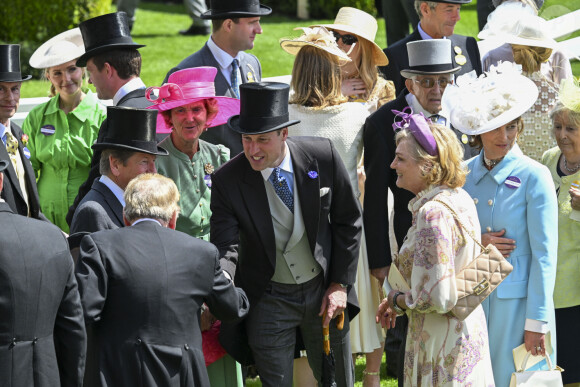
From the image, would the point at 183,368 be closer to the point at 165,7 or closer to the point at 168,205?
the point at 168,205

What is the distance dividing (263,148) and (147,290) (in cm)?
114

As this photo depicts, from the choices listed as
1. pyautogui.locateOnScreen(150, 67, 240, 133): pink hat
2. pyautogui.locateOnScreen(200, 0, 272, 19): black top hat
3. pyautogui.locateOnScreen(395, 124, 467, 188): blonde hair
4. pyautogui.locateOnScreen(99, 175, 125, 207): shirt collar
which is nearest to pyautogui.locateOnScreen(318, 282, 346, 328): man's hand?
pyautogui.locateOnScreen(395, 124, 467, 188): blonde hair

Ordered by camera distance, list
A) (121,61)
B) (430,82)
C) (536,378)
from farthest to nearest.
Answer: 1. (121,61)
2. (430,82)
3. (536,378)

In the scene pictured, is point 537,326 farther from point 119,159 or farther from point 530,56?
point 530,56

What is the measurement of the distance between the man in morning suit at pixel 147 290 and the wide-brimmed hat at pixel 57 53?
2.71 m

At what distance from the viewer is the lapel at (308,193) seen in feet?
17.6

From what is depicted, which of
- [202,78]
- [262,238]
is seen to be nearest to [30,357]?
[262,238]

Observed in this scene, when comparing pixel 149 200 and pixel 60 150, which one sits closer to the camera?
pixel 149 200

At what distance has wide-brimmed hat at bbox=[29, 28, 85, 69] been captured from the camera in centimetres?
715

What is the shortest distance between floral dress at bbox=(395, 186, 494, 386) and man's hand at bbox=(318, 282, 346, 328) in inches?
20.8

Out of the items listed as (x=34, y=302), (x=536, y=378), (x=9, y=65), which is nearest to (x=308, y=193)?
(x=536, y=378)

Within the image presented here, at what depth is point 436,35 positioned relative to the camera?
24.3ft

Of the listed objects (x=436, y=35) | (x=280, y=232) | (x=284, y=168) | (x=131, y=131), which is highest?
(x=436, y=35)

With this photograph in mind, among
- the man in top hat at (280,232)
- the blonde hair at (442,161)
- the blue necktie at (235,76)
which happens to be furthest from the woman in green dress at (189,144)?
the blonde hair at (442,161)
